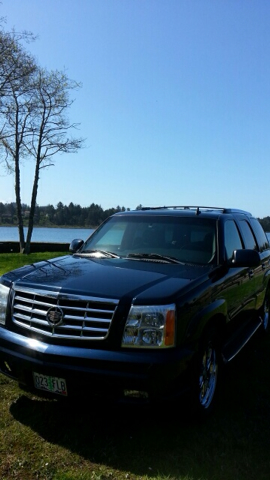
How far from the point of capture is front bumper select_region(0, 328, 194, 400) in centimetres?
290

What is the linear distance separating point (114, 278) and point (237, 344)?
6.14ft

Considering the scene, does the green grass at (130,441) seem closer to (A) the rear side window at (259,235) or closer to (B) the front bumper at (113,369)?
(B) the front bumper at (113,369)

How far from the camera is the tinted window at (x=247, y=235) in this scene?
547cm

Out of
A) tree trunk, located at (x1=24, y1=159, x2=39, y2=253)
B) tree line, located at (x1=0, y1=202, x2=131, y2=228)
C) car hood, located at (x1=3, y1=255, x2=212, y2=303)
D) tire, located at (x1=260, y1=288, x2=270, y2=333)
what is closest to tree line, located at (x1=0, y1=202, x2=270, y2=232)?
tree line, located at (x1=0, y1=202, x2=131, y2=228)

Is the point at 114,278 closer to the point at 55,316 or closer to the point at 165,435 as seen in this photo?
the point at 55,316

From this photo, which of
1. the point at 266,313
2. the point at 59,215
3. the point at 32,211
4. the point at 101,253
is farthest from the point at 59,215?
the point at 101,253

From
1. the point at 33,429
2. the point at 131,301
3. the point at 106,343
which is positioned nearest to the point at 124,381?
the point at 106,343

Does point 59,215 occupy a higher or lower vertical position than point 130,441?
higher

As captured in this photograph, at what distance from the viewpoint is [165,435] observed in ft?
10.7

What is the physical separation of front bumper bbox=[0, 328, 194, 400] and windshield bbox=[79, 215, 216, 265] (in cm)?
138

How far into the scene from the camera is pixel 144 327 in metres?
3.02

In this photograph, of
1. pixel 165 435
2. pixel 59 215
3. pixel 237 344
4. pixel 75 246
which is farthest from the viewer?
pixel 59 215

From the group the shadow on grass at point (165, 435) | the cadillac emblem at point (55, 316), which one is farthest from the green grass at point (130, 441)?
the cadillac emblem at point (55, 316)

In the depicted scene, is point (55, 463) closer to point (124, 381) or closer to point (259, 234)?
point (124, 381)
